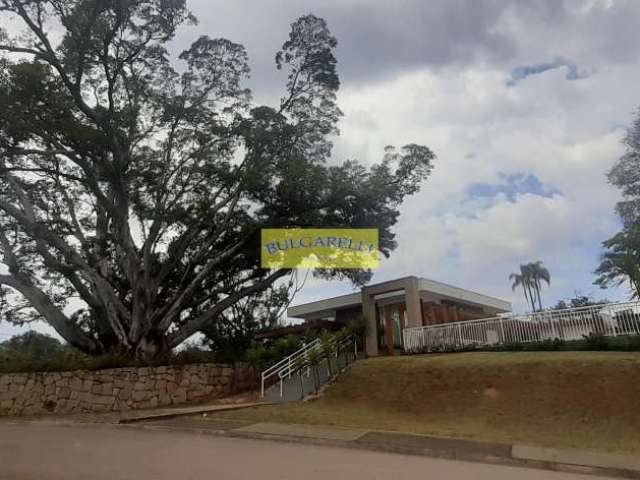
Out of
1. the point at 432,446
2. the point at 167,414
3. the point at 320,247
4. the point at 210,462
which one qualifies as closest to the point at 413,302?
the point at 320,247

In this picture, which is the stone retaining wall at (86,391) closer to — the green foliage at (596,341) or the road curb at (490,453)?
the road curb at (490,453)

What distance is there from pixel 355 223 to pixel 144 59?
9463 mm

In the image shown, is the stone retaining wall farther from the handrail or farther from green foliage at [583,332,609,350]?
green foliage at [583,332,609,350]

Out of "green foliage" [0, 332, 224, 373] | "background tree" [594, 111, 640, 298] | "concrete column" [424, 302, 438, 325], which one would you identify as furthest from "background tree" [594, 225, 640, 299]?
"green foliage" [0, 332, 224, 373]

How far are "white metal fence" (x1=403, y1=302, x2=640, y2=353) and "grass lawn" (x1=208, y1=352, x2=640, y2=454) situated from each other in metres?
1.37

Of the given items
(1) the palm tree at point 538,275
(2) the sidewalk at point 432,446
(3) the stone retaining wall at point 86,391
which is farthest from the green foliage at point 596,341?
(1) the palm tree at point 538,275

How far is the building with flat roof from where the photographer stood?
17.0m

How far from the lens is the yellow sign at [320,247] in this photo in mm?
17734

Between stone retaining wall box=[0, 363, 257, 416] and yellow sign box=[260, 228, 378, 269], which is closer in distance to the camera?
stone retaining wall box=[0, 363, 257, 416]

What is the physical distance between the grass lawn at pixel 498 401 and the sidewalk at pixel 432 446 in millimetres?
779

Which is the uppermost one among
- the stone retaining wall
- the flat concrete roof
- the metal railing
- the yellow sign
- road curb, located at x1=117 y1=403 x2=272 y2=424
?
the yellow sign

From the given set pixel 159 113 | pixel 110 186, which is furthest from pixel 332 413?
pixel 159 113

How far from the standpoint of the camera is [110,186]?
16.9m

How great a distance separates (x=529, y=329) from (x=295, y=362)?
23.2ft
